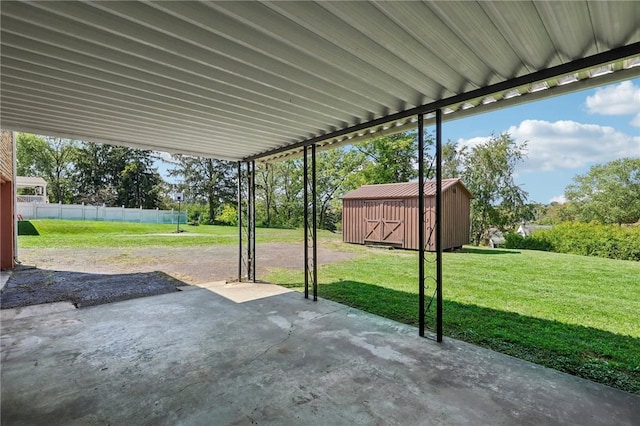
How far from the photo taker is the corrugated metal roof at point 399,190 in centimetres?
1130

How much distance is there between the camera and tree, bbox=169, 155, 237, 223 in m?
26.6

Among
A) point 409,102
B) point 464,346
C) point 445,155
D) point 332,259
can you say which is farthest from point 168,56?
point 445,155

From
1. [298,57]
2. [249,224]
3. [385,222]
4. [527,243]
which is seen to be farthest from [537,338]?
[527,243]

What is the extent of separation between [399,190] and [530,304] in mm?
7726

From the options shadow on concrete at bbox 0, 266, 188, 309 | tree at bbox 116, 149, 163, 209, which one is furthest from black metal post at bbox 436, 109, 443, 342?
tree at bbox 116, 149, 163, 209

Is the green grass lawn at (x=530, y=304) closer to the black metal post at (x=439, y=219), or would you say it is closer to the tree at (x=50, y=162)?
the black metal post at (x=439, y=219)

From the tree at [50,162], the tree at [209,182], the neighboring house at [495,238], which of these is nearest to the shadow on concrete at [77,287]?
the neighboring house at [495,238]

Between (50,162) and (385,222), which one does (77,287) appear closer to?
(385,222)

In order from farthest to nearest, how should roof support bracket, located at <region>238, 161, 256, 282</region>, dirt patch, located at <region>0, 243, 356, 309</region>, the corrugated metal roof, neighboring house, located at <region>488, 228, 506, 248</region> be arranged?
neighboring house, located at <region>488, 228, 506, 248</region> → the corrugated metal roof → roof support bracket, located at <region>238, 161, 256, 282</region> → dirt patch, located at <region>0, 243, 356, 309</region>

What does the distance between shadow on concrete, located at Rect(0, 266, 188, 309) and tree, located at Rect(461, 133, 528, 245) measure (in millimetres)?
16677

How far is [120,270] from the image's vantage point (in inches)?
293

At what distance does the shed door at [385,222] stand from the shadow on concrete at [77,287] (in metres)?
8.09

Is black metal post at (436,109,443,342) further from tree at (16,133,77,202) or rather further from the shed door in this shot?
tree at (16,133,77,202)

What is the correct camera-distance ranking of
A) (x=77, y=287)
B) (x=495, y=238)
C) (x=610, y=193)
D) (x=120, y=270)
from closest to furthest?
(x=77, y=287)
(x=120, y=270)
(x=495, y=238)
(x=610, y=193)
